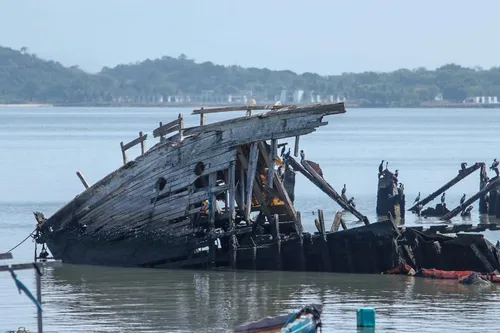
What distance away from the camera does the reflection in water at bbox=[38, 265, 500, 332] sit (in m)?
20.9

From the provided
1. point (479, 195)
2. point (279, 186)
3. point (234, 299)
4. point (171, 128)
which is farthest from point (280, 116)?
point (479, 195)

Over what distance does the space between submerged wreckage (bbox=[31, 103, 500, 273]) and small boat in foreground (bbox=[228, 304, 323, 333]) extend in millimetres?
6780

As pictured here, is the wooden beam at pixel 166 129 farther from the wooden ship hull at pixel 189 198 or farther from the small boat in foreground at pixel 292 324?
the small boat in foreground at pixel 292 324

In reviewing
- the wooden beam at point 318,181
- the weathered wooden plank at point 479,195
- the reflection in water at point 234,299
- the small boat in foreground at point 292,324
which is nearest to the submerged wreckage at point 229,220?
the reflection in water at point 234,299

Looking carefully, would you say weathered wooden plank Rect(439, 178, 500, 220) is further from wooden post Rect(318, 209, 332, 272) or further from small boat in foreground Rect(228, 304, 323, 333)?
small boat in foreground Rect(228, 304, 323, 333)

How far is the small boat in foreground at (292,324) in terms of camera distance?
58.2 feet

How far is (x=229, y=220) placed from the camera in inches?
1006

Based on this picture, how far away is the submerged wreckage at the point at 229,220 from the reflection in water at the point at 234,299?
14.8 inches

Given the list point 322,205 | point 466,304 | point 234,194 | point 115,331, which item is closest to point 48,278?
point 234,194

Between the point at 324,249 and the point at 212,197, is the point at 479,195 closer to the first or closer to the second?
the point at 324,249

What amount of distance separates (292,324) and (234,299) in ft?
18.8

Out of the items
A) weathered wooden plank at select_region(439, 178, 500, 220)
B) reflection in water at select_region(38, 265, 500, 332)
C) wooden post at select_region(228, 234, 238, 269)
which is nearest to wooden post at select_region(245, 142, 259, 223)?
wooden post at select_region(228, 234, 238, 269)

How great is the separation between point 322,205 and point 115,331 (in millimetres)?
24756

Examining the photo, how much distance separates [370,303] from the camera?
74.6ft
